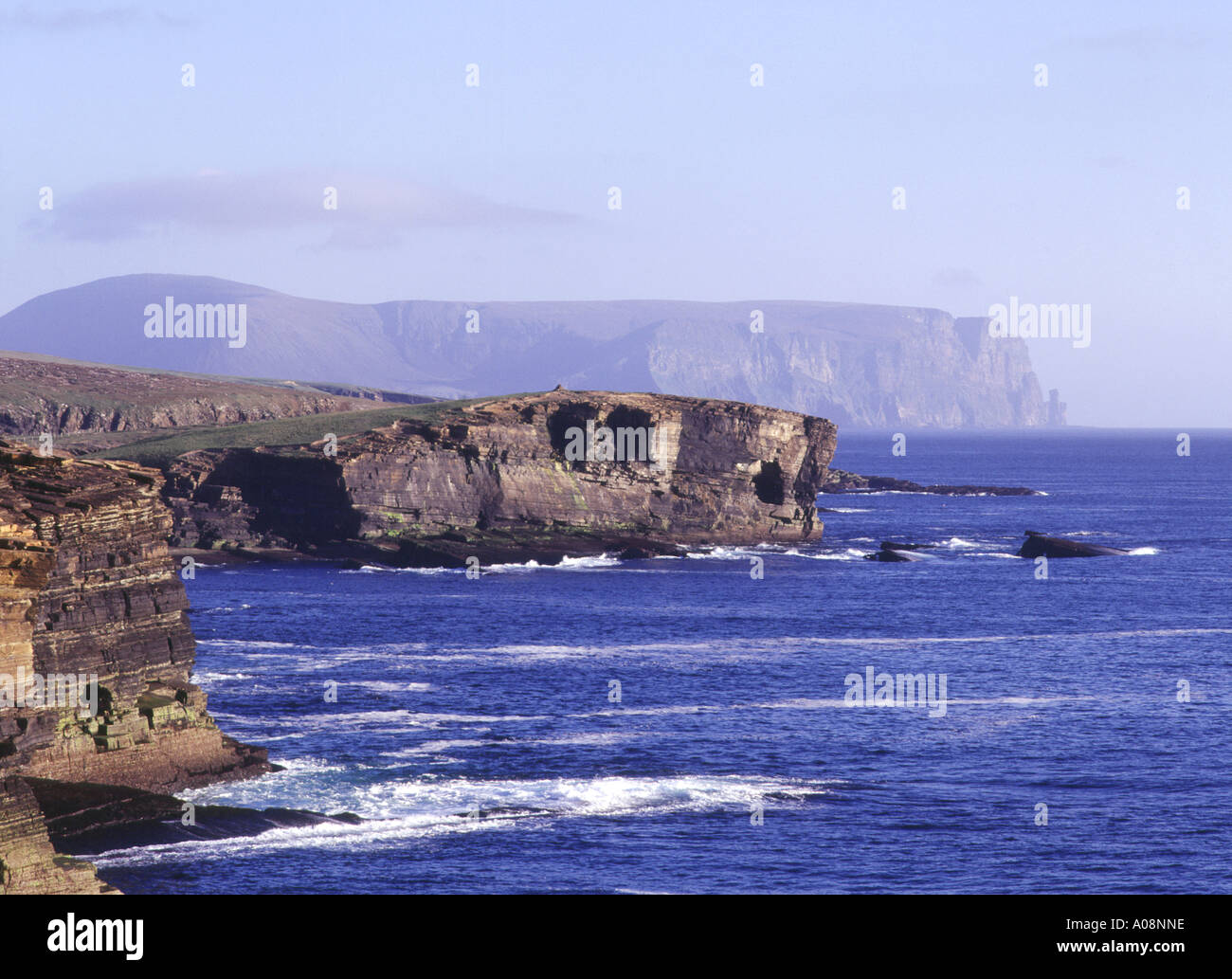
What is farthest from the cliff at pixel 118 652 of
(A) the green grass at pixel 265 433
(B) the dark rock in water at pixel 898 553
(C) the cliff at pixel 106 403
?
(C) the cliff at pixel 106 403

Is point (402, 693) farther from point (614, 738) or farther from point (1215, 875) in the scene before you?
point (1215, 875)

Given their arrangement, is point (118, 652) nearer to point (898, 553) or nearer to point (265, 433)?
→ point (898, 553)

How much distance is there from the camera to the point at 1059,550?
128m

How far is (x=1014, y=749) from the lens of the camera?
5381 centimetres

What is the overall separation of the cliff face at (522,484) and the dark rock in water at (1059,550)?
24.1 m

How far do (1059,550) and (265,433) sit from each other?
8336cm

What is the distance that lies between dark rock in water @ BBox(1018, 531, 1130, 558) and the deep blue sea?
1674 centimetres

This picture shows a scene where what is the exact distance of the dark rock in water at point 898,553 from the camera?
126m

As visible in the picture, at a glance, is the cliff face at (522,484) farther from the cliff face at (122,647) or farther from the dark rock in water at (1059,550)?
the cliff face at (122,647)

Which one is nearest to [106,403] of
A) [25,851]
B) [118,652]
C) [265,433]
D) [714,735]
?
[265,433]
